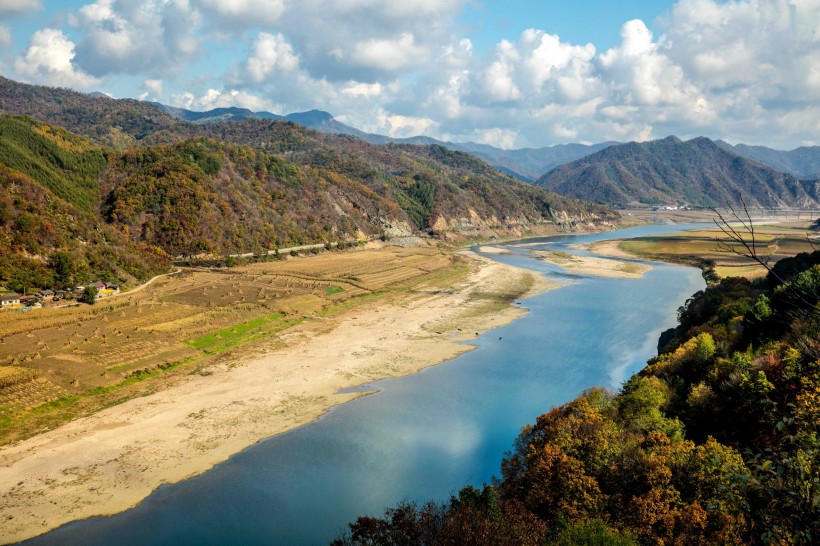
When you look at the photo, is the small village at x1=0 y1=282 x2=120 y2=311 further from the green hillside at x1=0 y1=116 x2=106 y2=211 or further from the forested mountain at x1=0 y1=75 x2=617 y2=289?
the green hillside at x1=0 y1=116 x2=106 y2=211

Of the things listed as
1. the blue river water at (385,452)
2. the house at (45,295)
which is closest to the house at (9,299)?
the house at (45,295)

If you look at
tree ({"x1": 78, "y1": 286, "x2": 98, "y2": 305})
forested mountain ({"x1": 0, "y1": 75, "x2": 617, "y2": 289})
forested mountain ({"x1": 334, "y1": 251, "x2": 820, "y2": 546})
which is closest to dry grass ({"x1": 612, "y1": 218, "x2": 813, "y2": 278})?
forested mountain ({"x1": 0, "y1": 75, "x2": 617, "y2": 289})

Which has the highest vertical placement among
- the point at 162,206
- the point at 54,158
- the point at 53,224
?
the point at 54,158

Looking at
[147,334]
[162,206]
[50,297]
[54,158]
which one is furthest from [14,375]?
[54,158]

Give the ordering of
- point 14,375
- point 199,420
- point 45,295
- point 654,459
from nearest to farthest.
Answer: point 654,459 → point 199,420 → point 14,375 → point 45,295

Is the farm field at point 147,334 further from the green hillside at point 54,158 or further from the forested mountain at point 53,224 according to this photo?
the green hillside at point 54,158

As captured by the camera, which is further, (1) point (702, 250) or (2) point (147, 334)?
(1) point (702, 250)

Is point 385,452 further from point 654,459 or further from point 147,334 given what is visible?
point 147,334
